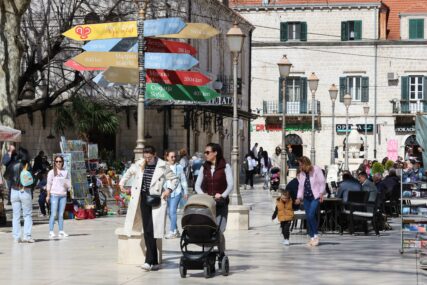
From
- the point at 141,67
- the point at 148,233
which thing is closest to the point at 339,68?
the point at 141,67

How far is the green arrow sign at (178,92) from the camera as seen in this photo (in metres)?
15.9

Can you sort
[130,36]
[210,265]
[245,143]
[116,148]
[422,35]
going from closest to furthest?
[210,265] → [130,36] → [116,148] → [245,143] → [422,35]

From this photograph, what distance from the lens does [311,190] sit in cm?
1922

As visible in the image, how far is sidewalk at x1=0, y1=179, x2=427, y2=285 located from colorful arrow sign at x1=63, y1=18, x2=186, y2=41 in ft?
11.2

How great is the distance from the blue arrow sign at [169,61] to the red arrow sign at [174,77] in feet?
0.38

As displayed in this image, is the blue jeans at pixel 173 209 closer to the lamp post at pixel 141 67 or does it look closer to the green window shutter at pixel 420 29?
the lamp post at pixel 141 67

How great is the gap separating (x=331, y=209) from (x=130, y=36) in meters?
7.97

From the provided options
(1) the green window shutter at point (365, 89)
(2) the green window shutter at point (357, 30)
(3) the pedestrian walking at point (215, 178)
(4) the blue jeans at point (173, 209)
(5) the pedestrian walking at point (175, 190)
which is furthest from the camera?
(1) the green window shutter at point (365, 89)

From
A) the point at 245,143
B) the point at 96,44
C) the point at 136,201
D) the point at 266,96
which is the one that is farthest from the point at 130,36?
the point at 266,96

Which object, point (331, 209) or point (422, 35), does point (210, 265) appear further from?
point (422, 35)

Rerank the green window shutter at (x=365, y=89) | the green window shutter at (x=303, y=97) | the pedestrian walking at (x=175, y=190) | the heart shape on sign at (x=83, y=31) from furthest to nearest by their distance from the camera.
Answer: the green window shutter at (x=303, y=97), the green window shutter at (x=365, y=89), the pedestrian walking at (x=175, y=190), the heart shape on sign at (x=83, y=31)

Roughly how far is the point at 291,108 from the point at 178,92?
173 feet

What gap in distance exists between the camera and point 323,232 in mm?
22406

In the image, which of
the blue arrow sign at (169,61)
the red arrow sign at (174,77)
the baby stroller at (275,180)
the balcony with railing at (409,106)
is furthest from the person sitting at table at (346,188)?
the balcony with railing at (409,106)
